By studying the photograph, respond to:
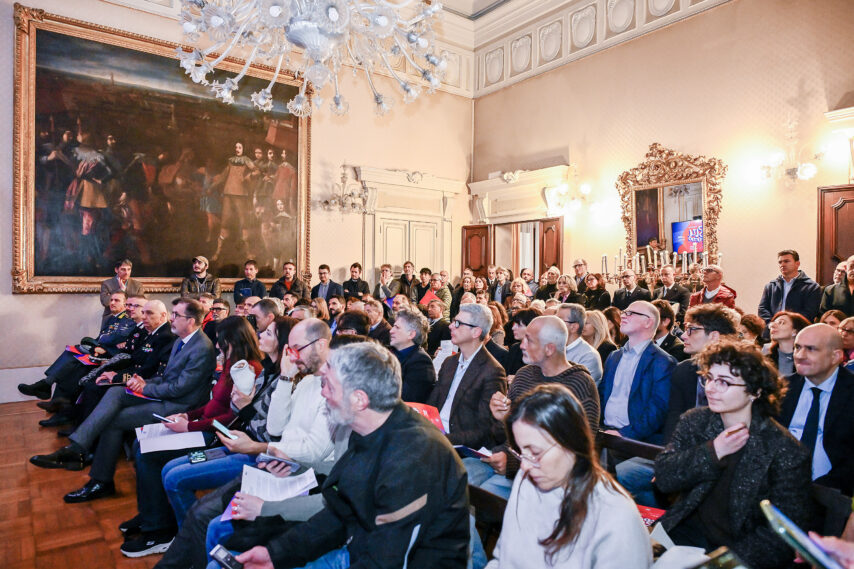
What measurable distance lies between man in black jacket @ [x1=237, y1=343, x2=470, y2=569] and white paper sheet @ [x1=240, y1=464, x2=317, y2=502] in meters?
0.47

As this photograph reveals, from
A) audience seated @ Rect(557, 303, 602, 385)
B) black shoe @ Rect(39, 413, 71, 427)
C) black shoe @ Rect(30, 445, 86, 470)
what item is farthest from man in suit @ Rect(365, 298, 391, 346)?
black shoe @ Rect(39, 413, 71, 427)

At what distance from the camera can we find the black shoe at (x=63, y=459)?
439 cm

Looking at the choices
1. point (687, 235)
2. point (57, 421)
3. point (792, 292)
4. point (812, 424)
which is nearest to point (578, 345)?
point (812, 424)

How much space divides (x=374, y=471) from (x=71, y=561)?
2321 millimetres

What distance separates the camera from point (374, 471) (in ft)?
5.71

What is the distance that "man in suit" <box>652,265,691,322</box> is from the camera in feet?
22.6

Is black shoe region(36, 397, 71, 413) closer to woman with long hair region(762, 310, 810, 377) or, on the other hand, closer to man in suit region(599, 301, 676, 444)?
man in suit region(599, 301, 676, 444)

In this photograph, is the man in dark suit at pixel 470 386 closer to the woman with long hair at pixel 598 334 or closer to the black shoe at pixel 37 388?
the woman with long hair at pixel 598 334

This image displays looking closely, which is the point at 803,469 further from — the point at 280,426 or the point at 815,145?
the point at 815,145

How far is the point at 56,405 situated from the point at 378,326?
3.92 meters

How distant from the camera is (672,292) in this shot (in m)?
7.10

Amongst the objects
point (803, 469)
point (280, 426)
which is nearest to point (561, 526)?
point (803, 469)

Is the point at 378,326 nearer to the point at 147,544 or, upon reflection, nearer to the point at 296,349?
the point at 296,349

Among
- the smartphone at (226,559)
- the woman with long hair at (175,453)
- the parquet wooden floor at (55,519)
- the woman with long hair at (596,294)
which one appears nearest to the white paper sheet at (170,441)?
the woman with long hair at (175,453)
